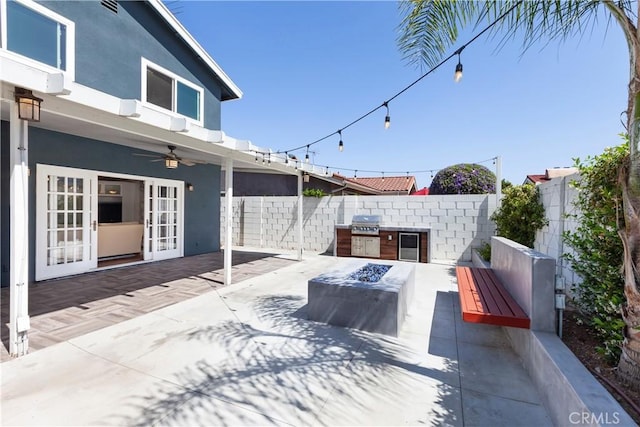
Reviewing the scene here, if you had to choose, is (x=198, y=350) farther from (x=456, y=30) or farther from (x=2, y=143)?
(x=2, y=143)

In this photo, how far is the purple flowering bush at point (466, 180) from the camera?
11.2 metres

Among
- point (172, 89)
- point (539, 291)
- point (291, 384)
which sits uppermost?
point (172, 89)

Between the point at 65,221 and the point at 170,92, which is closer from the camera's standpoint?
the point at 65,221

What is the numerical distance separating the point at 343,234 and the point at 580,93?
22.0 feet

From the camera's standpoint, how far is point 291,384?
276cm

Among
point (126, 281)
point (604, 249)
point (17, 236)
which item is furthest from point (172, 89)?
point (604, 249)

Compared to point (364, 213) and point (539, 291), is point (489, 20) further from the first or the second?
point (364, 213)

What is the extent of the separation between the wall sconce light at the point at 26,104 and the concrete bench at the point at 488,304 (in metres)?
4.97

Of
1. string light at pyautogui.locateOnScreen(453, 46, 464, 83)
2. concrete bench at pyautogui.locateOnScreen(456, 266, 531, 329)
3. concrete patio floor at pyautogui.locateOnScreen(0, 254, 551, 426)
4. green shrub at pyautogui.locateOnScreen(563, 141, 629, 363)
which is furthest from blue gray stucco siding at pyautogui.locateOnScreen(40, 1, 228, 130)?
green shrub at pyautogui.locateOnScreen(563, 141, 629, 363)

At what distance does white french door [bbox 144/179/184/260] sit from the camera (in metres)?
8.30

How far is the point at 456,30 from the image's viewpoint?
11.7ft

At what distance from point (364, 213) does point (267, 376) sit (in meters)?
7.70

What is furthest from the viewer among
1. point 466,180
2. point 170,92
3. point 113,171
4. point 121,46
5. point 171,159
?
point 466,180

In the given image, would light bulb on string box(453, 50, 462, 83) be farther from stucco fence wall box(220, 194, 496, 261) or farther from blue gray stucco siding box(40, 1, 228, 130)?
blue gray stucco siding box(40, 1, 228, 130)
